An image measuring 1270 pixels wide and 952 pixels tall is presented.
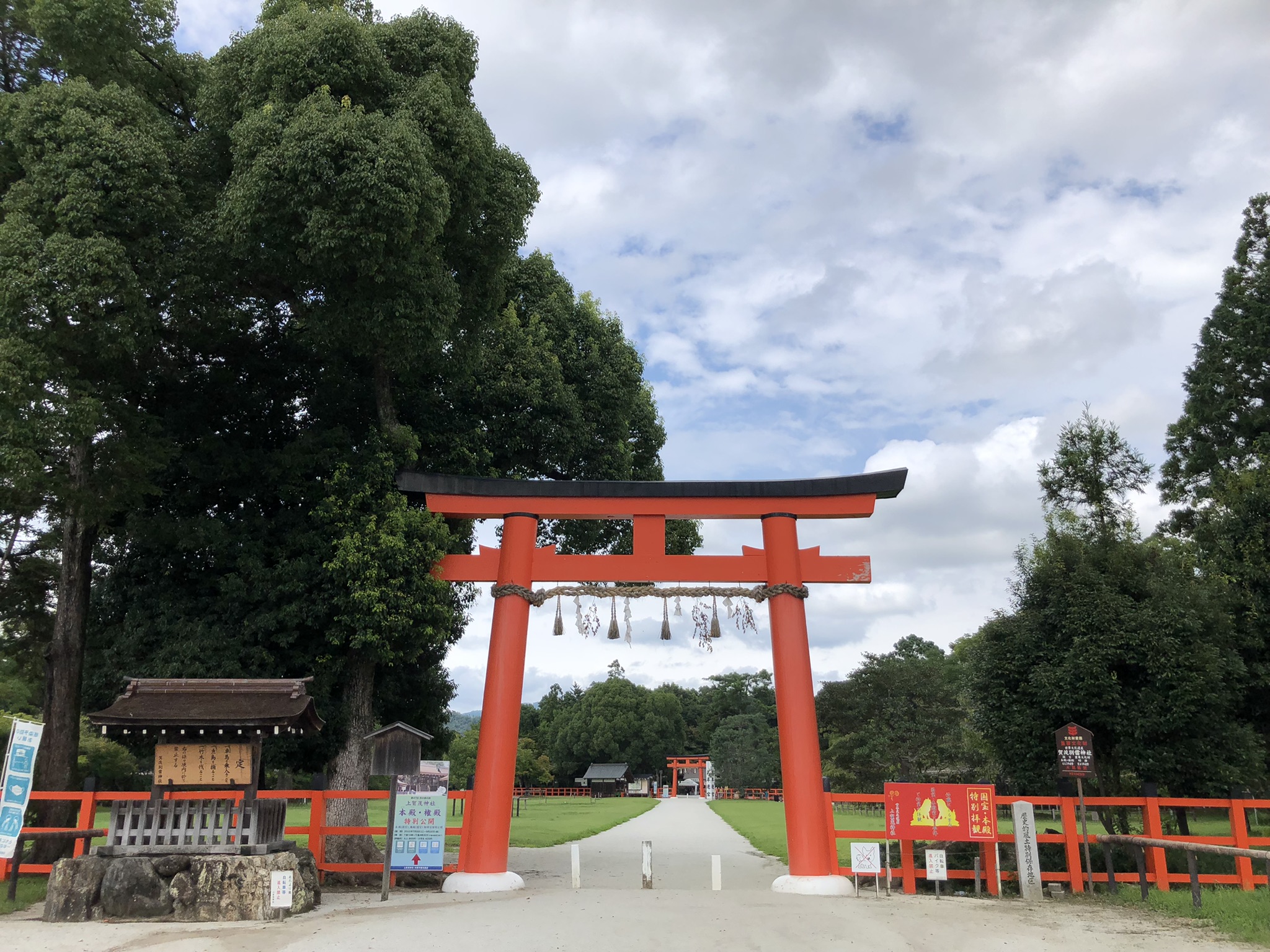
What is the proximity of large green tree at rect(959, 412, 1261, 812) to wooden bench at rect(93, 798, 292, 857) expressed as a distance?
10.9 metres

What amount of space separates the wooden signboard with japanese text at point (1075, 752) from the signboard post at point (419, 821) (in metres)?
7.79

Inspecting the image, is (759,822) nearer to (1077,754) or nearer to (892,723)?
→ (892,723)

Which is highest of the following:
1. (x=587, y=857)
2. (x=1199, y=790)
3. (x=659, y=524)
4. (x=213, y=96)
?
(x=213, y=96)

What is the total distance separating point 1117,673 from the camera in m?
12.7

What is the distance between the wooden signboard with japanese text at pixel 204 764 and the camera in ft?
31.5

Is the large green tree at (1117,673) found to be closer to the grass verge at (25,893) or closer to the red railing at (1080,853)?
the red railing at (1080,853)

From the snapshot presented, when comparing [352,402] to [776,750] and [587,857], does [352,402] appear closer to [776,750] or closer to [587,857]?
[587,857]

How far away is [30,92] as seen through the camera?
11.6 metres

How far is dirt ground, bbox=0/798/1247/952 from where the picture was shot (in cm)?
745

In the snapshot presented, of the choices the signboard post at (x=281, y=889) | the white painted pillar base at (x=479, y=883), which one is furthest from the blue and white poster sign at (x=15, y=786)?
the white painted pillar base at (x=479, y=883)

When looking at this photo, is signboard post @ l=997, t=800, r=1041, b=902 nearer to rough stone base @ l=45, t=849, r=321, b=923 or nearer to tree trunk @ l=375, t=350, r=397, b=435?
rough stone base @ l=45, t=849, r=321, b=923

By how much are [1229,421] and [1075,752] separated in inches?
627

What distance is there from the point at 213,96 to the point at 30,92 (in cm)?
235

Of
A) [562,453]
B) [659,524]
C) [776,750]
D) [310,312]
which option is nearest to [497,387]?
[562,453]
